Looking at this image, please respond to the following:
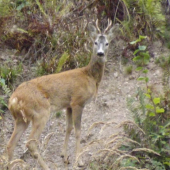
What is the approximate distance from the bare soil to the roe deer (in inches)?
15.8

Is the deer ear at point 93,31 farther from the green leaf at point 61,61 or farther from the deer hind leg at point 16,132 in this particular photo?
the deer hind leg at point 16,132

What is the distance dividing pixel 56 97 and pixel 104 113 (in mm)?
1979

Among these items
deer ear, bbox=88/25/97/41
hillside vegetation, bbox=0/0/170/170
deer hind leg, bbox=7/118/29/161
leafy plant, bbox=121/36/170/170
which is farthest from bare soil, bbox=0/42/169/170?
deer ear, bbox=88/25/97/41

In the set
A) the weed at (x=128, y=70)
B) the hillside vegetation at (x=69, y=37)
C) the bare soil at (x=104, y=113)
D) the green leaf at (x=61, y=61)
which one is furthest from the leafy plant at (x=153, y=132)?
the weed at (x=128, y=70)

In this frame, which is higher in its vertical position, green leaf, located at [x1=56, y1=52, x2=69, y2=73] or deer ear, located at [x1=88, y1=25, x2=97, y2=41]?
deer ear, located at [x1=88, y1=25, x2=97, y2=41]

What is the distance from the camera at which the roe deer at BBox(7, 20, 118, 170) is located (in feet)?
25.4

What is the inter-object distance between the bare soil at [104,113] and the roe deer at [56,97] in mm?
401

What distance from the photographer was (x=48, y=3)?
1182 centimetres

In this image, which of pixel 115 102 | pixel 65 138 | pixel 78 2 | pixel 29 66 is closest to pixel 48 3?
pixel 78 2

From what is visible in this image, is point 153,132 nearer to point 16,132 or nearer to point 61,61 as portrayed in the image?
point 16,132

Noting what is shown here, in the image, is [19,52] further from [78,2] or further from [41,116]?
[41,116]

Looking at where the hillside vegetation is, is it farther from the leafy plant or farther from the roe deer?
the leafy plant

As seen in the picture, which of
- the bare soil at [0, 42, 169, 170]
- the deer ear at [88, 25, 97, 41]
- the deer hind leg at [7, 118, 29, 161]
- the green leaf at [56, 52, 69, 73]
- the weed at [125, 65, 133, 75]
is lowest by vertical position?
the bare soil at [0, 42, 169, 170]

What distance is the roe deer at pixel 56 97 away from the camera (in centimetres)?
773
